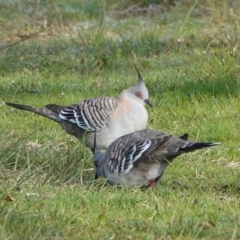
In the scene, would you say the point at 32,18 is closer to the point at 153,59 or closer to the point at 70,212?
the point at 153,59

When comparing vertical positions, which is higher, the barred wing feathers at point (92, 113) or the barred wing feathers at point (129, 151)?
the barred wing feathers at point (129, 151)

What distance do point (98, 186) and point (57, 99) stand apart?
10.3 feet

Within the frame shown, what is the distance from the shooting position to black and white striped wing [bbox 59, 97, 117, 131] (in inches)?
330

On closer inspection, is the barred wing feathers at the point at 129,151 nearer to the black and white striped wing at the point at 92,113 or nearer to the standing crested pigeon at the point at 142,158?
the standing crested pigeon at the point at 142,158

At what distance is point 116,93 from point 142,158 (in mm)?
3313

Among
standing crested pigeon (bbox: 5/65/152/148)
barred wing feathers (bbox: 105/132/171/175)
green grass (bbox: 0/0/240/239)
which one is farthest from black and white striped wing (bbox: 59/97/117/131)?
barred wing feathers (bbox: 105/132/171/175)

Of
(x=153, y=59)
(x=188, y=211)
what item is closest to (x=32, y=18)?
(x=153, y=59)

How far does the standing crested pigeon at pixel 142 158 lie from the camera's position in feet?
22.7

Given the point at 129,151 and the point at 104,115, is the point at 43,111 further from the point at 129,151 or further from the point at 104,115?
the point at 129,151

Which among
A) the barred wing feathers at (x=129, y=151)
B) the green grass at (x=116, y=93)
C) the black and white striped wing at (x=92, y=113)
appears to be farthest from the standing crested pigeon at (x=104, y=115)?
the barred wing feathers at (x=129, y=151)

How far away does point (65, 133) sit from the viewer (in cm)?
888

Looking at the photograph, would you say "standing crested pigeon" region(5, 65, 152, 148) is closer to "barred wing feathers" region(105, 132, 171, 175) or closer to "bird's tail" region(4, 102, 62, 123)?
"bird's tail" region(4, 102, 62, 123)

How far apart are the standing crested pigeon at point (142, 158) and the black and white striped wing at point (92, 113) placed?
1152 millimetres

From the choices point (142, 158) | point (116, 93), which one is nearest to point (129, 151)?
point (142, 158)
